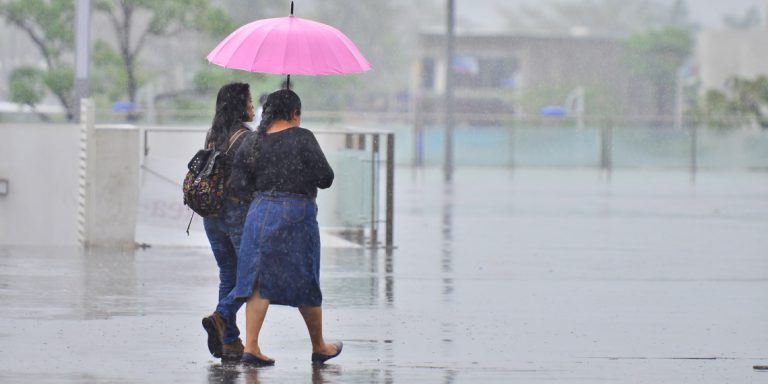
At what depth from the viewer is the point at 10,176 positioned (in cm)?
1617

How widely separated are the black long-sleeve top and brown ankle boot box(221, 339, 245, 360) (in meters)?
0.93

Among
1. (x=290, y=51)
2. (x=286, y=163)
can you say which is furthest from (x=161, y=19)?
(x=286, y=163)

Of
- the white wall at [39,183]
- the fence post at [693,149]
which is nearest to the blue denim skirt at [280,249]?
the white wall at [39,183]

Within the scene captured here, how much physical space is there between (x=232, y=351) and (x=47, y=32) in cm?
2859

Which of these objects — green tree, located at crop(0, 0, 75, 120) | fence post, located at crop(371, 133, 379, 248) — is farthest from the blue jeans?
green tree, located at crop(0, 0, 75, 120)

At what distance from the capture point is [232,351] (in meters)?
9.43

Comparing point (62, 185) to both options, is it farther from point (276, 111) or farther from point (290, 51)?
point (276, 111)

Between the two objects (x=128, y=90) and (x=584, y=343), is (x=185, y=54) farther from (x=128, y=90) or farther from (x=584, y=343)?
(x=584, y=343)

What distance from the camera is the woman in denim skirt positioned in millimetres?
9016

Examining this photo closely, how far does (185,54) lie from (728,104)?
23263mm

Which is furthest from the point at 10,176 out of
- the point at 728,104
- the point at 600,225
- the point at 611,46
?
the point at 611,46

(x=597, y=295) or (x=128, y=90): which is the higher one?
(x=128, y=90)

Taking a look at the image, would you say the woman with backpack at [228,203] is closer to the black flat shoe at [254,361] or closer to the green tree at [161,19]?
the black flat shoe at [254,361]

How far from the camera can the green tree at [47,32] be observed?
117ft
